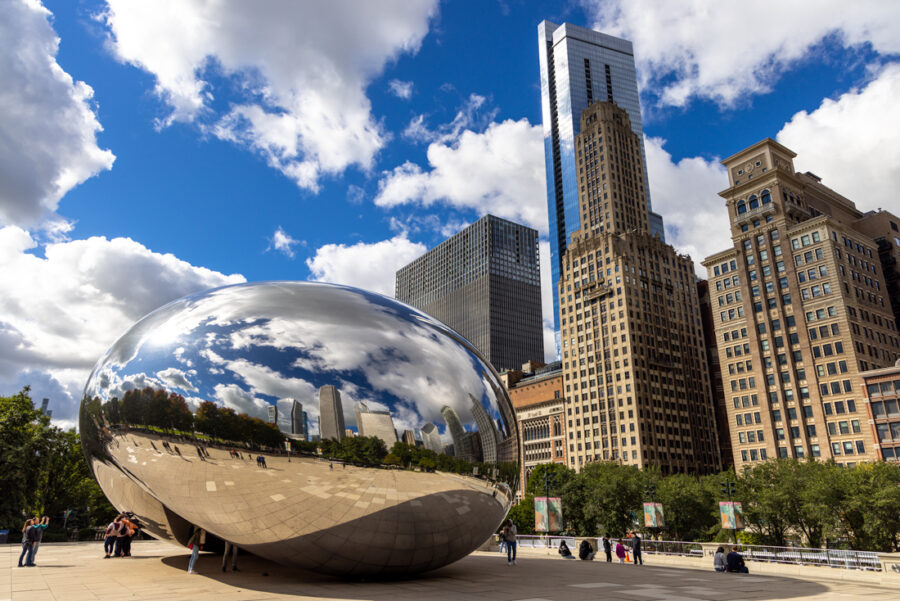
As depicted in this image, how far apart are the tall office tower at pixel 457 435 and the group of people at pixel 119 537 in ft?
36.7

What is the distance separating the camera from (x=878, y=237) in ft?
308

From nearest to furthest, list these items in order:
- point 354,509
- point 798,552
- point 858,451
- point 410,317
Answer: point 354,509 < point 410,317 < point 798,552 < point 858,451

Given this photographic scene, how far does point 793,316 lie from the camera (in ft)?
272

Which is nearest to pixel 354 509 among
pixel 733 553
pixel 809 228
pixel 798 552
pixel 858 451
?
→ pixel 733 553

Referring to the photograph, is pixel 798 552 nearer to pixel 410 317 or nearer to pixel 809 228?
pixel 410 317

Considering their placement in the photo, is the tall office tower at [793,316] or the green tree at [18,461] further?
the tall office tower at [793,316]

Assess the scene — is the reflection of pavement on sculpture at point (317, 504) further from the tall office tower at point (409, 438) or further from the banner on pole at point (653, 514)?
the banner on pole at point (653, 514)

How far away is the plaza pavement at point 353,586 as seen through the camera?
938 cm

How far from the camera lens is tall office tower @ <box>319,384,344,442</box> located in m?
9.21

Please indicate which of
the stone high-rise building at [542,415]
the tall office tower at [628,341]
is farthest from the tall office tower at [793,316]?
the stone high-rise building at [542,415]

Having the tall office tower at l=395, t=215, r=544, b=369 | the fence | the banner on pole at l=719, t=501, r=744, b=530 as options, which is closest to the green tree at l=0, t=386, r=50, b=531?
the fence

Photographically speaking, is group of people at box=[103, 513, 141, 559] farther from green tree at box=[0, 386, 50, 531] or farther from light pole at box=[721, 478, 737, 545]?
light pole at box=[721, 478, 737, 545]

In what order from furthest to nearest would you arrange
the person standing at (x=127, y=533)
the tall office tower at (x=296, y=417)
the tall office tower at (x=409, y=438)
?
the person standing at (x=127, y=533) < the tall office tower at (x=409, y=438) < the tall office tower at (x=296, y=417)

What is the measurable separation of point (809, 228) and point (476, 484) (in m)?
93.7
